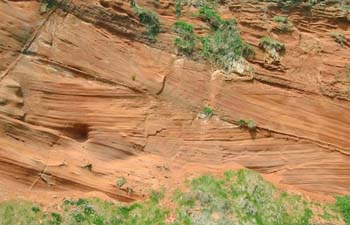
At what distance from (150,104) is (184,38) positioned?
2772 millimetres

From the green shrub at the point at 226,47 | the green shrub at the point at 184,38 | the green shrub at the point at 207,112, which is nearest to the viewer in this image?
the green shrub at the point at 207,112

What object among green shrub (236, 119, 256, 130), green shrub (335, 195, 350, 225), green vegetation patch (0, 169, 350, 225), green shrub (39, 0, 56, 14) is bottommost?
green shrub (335, 195, 350, 225)

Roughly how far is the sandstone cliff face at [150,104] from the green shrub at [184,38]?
0.24 metres

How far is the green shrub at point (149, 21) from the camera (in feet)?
59.8

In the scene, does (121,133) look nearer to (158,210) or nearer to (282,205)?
(158,210)

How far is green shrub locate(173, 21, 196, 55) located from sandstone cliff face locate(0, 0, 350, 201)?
0.78 ft

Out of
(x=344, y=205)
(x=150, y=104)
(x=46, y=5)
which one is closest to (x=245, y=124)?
(x=150, y=104)

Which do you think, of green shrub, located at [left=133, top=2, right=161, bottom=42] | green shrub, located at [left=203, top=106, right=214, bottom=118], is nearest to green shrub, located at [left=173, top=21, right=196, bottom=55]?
green shrub, located at [left=133, top=2, right=161, bottom=42]

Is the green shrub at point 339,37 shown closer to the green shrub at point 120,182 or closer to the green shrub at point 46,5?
→ the green shrub at point 120,182

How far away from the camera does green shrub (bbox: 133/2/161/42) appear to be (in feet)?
59.8

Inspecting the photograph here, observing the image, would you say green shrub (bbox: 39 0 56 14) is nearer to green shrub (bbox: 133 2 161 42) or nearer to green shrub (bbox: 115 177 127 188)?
green shrub (bbox: 133 2 161 42)

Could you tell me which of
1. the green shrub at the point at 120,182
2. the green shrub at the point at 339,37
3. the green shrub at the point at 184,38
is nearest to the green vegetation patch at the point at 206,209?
the green shrub at the point at 120,182

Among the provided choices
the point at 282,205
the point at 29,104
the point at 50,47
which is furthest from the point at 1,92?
the point at 282,205

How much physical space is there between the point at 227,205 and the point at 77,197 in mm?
3993
